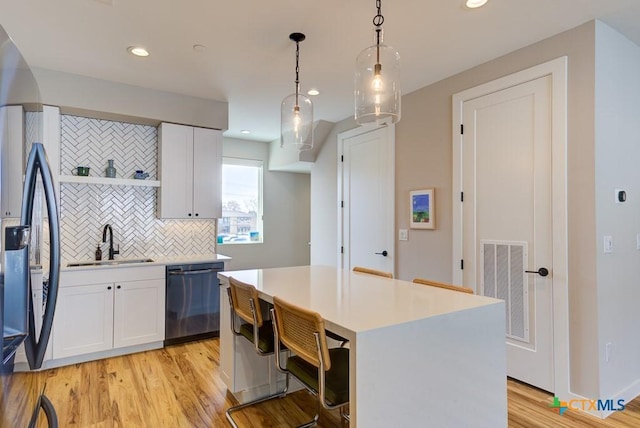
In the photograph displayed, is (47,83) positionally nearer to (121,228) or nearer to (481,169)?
(121,228)

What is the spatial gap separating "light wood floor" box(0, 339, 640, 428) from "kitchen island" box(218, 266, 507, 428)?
0.93 metres

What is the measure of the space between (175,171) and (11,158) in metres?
3.07

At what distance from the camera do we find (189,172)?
3.97 m

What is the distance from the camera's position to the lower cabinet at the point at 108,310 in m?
3.12

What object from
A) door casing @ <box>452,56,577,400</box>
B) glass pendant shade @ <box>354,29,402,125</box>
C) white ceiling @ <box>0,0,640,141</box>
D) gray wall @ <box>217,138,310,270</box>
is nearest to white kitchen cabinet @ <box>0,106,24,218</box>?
glass pendant shade @ <box>354,29,402,125</box>

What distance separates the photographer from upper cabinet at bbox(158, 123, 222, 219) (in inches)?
151

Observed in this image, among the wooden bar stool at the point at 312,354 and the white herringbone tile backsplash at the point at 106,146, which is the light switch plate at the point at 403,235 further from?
the white herringbone tile backsplash at the point at 106,146

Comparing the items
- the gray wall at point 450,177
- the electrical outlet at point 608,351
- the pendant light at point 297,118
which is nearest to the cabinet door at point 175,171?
the pendant light at point 297,118

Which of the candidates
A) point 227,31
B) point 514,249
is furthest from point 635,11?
point 227,31

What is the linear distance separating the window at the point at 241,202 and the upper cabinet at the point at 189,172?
1.89 meters

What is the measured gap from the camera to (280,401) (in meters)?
2.53

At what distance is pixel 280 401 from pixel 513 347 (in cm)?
189

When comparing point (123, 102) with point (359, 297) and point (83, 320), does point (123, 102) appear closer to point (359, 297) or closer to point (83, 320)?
point (83, 320)
